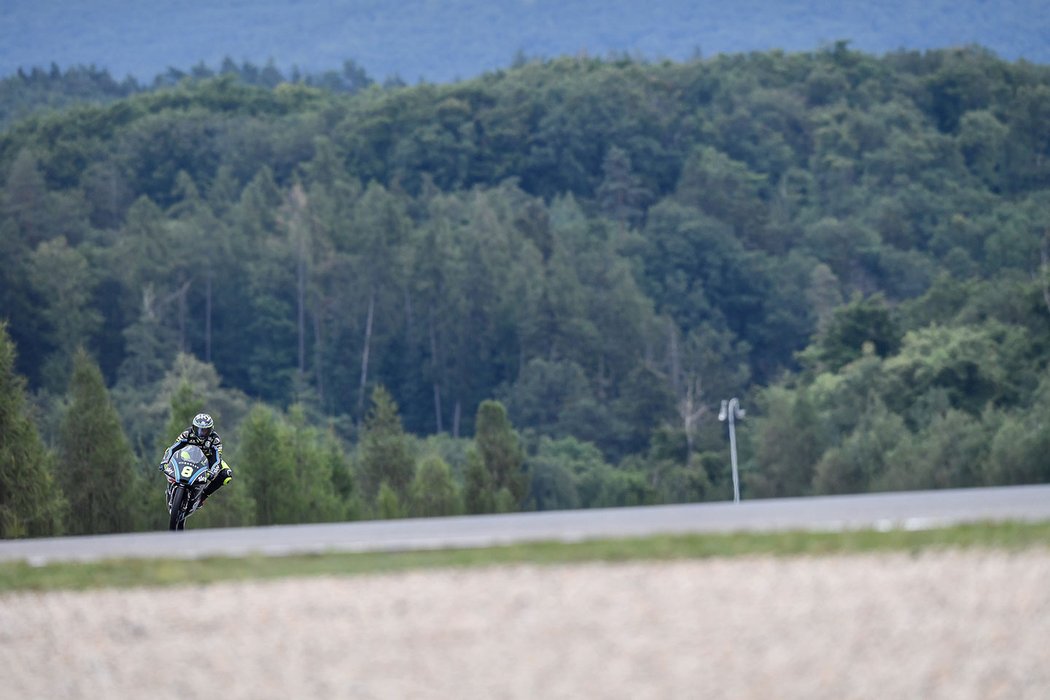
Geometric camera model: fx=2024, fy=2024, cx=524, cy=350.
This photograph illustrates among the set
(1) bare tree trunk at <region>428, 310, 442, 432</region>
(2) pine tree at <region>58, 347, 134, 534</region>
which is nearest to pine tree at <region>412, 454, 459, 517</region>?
(2) pine tree at <region>58, 347, 134, 534</region>

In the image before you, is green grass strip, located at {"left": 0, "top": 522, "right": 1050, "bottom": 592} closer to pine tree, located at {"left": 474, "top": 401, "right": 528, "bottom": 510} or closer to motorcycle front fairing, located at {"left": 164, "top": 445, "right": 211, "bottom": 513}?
motorcycle front fairing, located at {"left": 164, "top": 445, "right": 211, "bottom": 513}

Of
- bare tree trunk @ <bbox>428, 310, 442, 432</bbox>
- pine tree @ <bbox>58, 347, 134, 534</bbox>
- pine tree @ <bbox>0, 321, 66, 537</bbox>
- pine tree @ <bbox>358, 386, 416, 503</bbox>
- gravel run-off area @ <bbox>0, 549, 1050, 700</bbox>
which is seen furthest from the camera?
bare tree trunk @ <bbox>428, 310, 442, 432</bbox>

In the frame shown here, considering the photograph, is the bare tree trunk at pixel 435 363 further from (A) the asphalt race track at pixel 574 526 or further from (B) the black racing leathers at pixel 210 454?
(A) the asphalt race track at pixel 574 526

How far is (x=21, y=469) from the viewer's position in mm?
35375

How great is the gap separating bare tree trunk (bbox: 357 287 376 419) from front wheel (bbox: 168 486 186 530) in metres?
92.7

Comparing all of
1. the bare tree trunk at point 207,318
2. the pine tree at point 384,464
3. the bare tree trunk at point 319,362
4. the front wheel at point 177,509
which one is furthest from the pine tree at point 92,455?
the bare tree trunk at point 207,318

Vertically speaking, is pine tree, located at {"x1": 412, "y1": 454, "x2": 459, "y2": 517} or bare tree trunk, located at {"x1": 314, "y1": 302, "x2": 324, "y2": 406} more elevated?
bare tree trunk, located at {"x1": 314, "y1": 302, "x2": 324, "y2": 406}

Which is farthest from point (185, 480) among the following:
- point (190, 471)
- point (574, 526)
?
point (574, 526)

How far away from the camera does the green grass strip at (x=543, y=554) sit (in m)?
11.4

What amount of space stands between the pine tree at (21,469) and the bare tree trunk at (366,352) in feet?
242

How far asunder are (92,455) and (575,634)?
39.3 m

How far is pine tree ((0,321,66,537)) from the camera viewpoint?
34.9m

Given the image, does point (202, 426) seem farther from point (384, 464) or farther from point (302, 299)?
point (302, 299)

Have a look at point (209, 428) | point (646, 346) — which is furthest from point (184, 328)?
point (209, 428)
